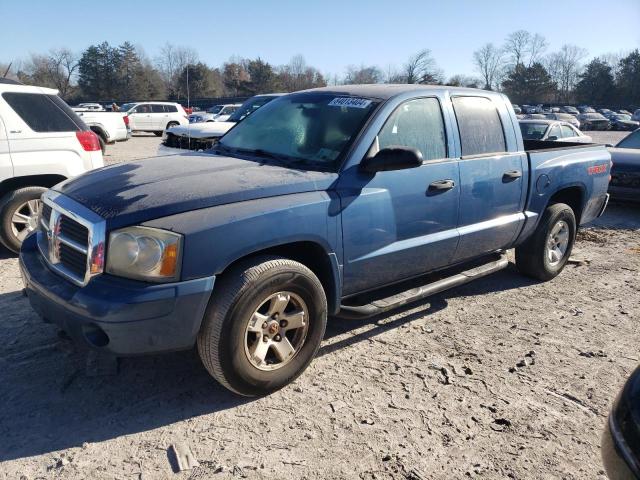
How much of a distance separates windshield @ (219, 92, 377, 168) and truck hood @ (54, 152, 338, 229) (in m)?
0.25

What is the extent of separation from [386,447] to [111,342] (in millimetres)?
1529

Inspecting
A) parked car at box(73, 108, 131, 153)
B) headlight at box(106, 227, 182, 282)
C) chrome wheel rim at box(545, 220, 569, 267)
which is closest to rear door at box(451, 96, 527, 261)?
chrome wheel rim at box(545, 220, 569, 267)

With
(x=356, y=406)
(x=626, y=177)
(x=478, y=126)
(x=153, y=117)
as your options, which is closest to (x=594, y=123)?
(x=153, y=117)

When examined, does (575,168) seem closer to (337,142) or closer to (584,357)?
(584,357)

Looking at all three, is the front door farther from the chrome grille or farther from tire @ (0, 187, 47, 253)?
tire @ (0, 187, 47, 253)

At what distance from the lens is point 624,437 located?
194 centimetres

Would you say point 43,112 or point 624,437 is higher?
point 43,112

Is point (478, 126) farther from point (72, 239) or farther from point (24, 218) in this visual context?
point (24, 218)

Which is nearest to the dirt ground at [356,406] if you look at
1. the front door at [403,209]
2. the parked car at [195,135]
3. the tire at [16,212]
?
the front door at [403,209]

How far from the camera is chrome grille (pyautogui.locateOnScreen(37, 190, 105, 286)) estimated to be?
280 cm

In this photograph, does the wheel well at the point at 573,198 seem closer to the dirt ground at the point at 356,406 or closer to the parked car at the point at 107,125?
the dirt ground at the point at 356,406

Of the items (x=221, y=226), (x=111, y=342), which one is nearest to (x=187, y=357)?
(x=111, y=342)

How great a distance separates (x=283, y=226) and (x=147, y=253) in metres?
0.77

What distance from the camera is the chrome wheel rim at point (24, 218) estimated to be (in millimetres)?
5652
